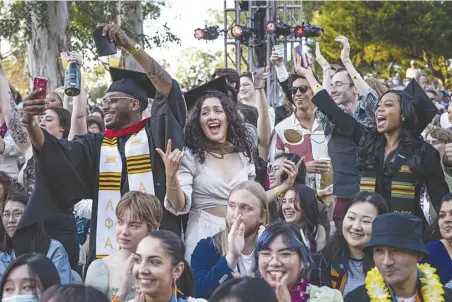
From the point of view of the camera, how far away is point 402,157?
23.6 feet

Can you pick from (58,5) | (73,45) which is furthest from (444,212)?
(73,45)

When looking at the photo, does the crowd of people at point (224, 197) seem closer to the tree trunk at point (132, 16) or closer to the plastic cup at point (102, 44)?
the plastic cup at point (102, 44)

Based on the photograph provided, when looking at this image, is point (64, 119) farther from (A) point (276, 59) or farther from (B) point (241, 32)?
(B) point (241, 32)

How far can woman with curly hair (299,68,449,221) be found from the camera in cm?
717

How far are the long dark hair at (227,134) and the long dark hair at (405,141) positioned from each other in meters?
0.90

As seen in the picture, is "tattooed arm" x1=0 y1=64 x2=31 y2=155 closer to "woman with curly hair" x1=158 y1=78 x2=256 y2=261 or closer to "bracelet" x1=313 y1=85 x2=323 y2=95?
"woman with curly hair" x1=158 y1=78 x2=256 y2=261

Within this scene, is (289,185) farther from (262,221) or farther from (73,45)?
(73,45)

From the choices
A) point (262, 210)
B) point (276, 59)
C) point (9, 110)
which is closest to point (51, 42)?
point (276, 59)

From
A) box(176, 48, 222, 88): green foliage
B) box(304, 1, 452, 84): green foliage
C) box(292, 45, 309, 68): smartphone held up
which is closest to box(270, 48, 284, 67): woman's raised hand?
box(292, 45, 309, 68): smartphone held up

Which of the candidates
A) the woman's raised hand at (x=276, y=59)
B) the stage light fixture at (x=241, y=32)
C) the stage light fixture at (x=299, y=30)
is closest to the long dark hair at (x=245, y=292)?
the woman's raised hand at (x=276, y=59)

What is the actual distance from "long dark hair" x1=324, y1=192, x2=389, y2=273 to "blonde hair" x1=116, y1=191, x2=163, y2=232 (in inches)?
43.9

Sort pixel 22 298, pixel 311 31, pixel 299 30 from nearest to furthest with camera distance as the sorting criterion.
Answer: pixel 22 298
pixel 299 30
pixel 311 31

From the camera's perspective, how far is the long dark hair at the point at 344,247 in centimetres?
604

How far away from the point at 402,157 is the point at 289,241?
2099 millimetres
